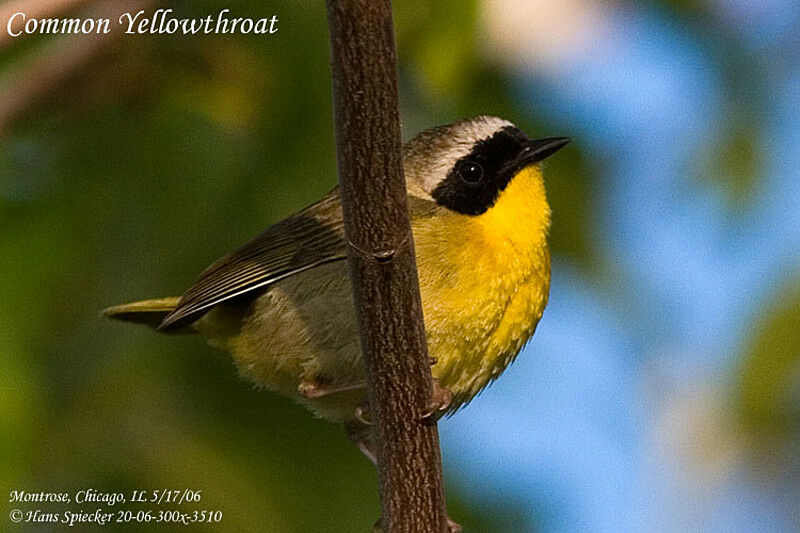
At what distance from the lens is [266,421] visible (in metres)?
3.54

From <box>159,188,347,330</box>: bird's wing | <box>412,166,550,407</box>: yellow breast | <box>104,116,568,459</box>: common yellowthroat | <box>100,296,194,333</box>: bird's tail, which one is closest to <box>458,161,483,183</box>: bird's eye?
<box>104,116,568,459</box>: common yellowthroat

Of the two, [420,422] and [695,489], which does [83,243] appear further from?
[695,489]

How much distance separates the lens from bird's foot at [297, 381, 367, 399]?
313 centimetres

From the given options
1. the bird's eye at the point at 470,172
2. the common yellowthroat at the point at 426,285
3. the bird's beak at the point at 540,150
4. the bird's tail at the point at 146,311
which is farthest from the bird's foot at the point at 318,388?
the bird's beak at the point at 540,150

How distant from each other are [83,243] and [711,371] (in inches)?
131

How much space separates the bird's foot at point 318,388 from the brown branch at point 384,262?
2.54 ft

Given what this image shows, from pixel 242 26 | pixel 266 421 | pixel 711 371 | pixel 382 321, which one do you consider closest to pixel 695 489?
pixel 711 371

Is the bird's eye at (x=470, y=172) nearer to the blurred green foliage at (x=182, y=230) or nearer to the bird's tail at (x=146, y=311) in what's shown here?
the blurred green foliage at (x=182, y=230)

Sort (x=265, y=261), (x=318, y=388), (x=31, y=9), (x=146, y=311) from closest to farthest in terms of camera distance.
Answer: (x=31, y=9), (x=318, y=388), (x=265, y=261), (x=146, y=311)

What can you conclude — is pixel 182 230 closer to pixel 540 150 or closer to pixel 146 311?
pixel 146 311

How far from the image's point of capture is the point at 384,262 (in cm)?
204

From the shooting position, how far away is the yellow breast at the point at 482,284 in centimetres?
301

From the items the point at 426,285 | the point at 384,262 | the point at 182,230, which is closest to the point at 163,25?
the point at 182,230

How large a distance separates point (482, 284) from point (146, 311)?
4.00 feet
